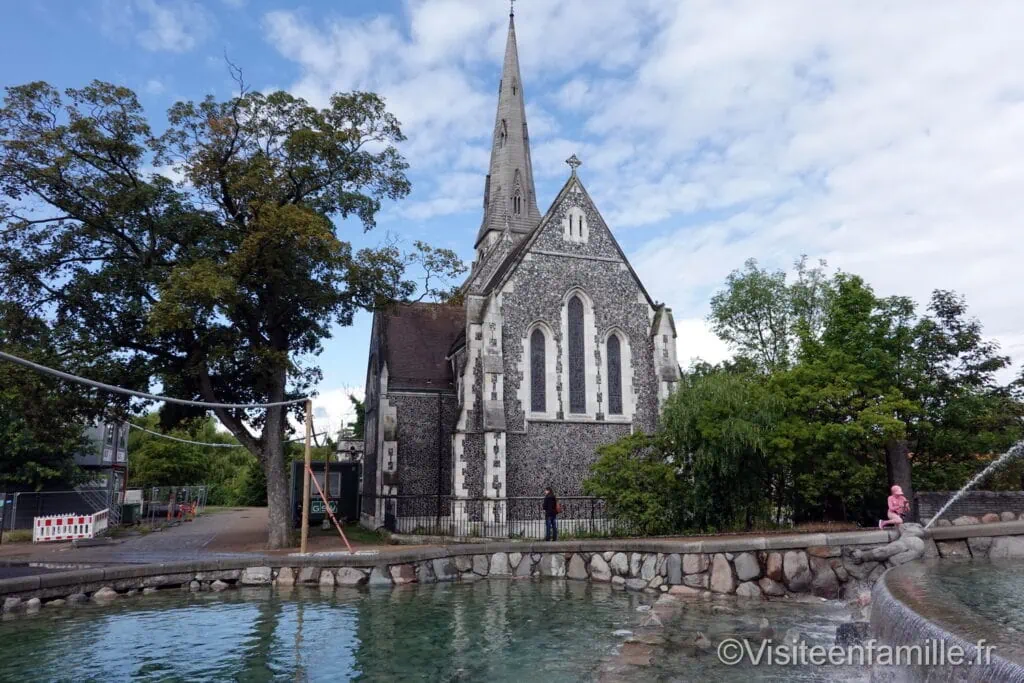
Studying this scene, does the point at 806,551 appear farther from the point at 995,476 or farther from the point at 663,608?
the point at 995,476

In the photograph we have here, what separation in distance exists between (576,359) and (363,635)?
50.0 ft

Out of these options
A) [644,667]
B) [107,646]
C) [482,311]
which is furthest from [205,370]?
[644,667]

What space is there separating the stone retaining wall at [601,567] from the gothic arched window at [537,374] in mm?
7503

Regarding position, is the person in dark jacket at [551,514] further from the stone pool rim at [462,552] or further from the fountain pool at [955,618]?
the fountain pool at [955,618]

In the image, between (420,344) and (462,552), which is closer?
(462,552)

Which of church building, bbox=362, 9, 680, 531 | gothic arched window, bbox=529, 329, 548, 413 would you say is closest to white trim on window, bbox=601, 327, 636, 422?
church building, bbox=362, 9, 680, 531

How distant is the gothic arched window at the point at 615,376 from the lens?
24.8 metres

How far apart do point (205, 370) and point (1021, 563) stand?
19.9 meters

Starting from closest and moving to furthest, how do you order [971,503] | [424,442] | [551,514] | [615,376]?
1. [971,503]
2. [551,514]
3. [615,376]
4. [424,442]

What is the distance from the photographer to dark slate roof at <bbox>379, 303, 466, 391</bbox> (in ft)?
87.9

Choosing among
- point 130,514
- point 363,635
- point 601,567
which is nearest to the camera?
point 363,635

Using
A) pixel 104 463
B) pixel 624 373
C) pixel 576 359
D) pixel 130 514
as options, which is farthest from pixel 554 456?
pixel 104 463

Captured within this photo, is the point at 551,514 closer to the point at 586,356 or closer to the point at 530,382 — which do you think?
the point at 530,382

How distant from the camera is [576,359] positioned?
81.6 feet
